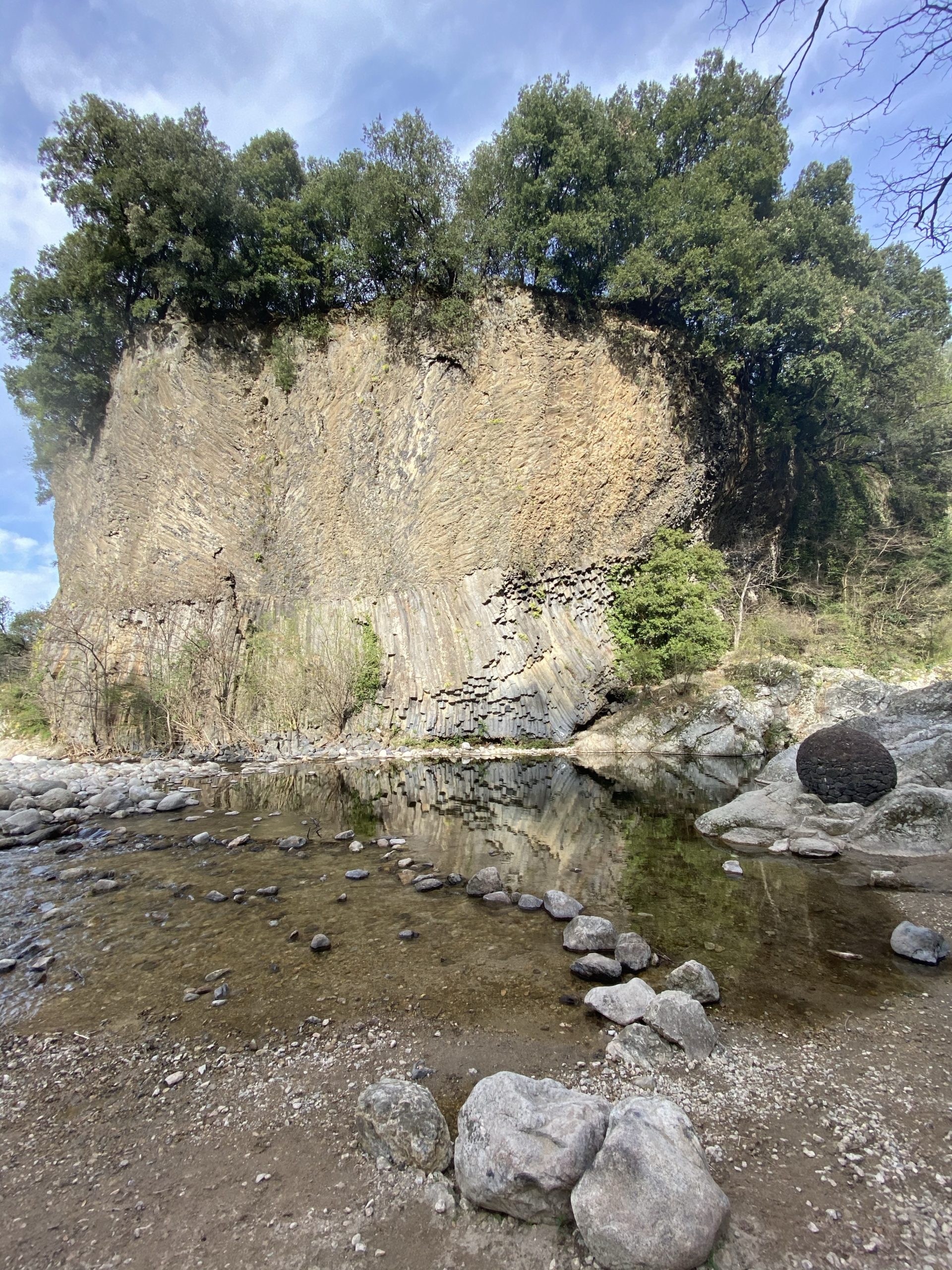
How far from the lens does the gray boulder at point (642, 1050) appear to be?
3.73 meters

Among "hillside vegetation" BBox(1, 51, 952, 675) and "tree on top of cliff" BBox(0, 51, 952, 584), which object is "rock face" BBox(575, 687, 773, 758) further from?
"tree on top of cliff" BBox(0, 51, 952, 584)

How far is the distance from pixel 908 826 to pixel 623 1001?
6681mm

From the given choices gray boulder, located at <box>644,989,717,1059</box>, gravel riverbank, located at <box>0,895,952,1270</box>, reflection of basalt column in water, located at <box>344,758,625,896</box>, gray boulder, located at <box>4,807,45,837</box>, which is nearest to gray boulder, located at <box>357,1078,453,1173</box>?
gravel riverbank, located at <box>0,895,952,1270</box>

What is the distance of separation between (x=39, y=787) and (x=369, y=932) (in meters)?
10.7

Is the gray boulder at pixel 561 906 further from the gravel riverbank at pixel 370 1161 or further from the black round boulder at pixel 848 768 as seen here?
the black round boulder at pixel 848 768

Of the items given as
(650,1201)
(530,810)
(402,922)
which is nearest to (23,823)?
(402,922)

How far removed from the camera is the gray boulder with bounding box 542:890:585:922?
6070 millimetres

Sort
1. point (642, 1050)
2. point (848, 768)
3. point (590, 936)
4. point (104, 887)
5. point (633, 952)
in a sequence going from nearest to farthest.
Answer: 1. point (642, 1050)
2. point (633, 952)
3. point (590, 936)
4. point (104, 887)
5. point (848, 768)

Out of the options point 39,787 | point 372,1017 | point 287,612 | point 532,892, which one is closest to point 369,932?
point 372,1017

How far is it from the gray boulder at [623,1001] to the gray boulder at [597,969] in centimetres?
34

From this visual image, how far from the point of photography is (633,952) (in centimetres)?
508

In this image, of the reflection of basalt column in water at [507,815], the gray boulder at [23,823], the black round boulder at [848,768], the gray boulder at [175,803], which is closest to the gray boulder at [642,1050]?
the reflection of basalt column in water at [507,815]

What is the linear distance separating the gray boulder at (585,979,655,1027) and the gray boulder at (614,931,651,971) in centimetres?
51

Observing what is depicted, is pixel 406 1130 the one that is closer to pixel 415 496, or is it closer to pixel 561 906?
pixel 561 906
